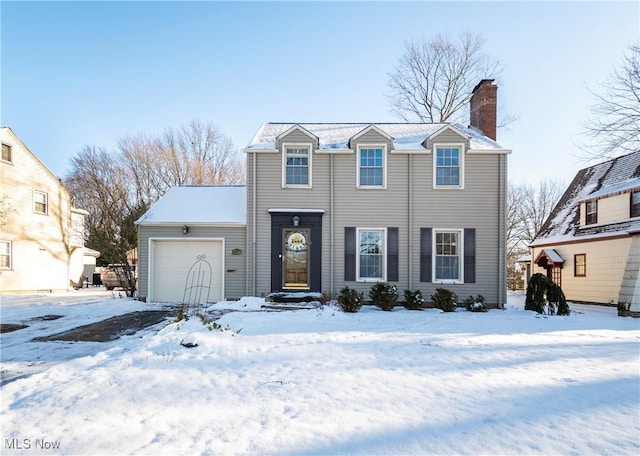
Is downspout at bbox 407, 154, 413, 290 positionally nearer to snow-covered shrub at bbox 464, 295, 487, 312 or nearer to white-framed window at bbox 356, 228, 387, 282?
white-framed window at bbox 356, 228, 387, 282

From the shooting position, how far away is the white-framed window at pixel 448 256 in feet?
39.1

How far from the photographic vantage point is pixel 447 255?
1205cm

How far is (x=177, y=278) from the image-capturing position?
12.3 metres

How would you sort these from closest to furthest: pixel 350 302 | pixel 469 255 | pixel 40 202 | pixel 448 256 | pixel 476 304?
pixel 350 302 → pixel 476 304 → pixel 469 255 → pixel 448 256 → pixel 40 202

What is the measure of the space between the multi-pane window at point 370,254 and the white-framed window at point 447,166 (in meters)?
2.74

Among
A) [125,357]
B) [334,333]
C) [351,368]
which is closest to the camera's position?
[351,368]

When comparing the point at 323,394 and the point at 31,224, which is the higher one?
the point at 31,224

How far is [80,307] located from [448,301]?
38.0ft

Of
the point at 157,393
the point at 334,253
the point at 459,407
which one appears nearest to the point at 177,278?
the point at 334,253

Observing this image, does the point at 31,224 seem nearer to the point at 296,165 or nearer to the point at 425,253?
the point at 296,165

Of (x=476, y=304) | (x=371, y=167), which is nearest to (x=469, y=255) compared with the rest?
(x=476, y=304)

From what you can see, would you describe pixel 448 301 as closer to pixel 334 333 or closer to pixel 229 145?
pixel 334 333

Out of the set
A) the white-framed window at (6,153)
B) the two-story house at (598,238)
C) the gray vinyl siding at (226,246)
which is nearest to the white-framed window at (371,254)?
the gray vinyl siding at (226,246)

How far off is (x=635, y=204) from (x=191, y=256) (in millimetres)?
16130
